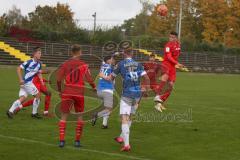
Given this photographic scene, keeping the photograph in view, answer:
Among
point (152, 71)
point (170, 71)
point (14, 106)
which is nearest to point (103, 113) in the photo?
point (14, 106)

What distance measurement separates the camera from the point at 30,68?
588 inches

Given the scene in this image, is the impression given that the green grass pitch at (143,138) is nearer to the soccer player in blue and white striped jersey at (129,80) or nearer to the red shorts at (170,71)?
the soccer player in blue and white striped jersey at (129,80)

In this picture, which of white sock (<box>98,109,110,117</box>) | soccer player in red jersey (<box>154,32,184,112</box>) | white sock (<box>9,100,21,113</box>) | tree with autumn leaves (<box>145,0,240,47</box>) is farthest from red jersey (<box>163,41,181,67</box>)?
tree with autumn leaves (<box>145,0,240,47</box>)

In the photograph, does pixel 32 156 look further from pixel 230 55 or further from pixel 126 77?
pixel 230 55

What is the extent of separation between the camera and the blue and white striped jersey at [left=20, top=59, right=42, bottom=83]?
48.9 feet

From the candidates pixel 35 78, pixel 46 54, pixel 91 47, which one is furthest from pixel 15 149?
pixel 91 47

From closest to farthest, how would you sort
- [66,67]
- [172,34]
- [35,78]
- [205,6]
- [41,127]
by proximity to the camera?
[66,67], [41,127], [35,78], [172,34], [205,6]

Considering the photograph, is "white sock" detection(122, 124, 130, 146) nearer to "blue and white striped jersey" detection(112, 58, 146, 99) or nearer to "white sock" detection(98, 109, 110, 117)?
"blue and white striped jersey" detection(112, 58, 146, 99)

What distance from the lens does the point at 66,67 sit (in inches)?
432

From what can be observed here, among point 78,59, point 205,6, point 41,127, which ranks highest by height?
point 205,6

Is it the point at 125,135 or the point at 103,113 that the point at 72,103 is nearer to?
the point at 125,135

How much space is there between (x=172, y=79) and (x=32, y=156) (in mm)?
8359

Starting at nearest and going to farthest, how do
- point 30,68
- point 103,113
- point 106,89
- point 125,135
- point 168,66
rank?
point 125,135, point 106,89, point 103,113, point 30,68, point 168,66

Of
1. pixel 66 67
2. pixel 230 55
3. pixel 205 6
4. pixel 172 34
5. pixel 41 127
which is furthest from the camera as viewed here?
pixel 205 6
